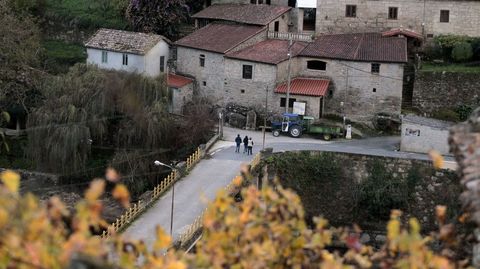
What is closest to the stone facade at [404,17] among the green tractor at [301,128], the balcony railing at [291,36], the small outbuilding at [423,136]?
the balcony railing at [291,36]

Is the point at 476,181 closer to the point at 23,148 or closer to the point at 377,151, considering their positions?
the point at 377,151

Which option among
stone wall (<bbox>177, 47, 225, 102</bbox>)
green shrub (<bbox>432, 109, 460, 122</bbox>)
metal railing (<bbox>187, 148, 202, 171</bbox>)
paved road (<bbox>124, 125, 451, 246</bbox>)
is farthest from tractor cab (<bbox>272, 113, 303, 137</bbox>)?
green shrub (<bbox>432, 109, 460, 122</bbox>)

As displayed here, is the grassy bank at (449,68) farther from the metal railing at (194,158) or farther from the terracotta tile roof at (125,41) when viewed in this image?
the terracotta tile roof at (125,41)

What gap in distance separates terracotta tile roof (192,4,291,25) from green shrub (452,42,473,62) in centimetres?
1047

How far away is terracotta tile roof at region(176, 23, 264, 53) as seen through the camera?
41969 mm

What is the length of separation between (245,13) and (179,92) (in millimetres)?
7004

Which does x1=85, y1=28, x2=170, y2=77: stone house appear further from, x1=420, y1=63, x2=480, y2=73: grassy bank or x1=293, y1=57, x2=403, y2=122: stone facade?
x1=420, y1=63, x2=480, y2=73: grassy bank

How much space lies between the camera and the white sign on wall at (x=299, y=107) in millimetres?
39156

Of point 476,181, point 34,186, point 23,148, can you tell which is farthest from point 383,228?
point 476,181

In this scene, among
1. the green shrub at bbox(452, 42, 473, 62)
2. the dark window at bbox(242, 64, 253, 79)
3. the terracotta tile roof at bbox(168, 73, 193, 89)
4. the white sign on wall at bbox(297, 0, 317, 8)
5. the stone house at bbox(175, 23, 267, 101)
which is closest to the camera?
the dark window at bbox(242, 64, 253, 79)

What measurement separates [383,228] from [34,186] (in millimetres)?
17086

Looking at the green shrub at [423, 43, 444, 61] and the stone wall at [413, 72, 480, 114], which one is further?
the green shrub at [423, 43, 444, 61]

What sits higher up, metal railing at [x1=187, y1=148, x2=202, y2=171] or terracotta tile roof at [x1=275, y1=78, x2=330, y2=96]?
terracotta tile roof at [x1=275, y1=78, x2=330, y2=96]

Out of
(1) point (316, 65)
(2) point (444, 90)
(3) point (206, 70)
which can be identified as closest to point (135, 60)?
(3) point (206, 70)
